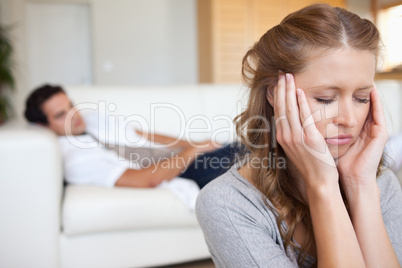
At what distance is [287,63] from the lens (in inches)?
32.6

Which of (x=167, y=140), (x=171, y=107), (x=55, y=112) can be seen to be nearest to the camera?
(x=55, y=112)

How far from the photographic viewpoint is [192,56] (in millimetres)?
6594

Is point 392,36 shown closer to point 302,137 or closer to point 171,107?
point 302,137

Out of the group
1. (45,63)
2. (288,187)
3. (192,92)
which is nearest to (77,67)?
(45,63)

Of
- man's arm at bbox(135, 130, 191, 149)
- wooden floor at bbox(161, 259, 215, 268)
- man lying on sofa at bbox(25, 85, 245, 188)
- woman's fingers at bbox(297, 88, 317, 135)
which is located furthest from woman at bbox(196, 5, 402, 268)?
man's arm at bbox(135, 130, 191, 149)

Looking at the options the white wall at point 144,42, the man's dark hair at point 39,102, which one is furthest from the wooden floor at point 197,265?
the white wall at point 144,42

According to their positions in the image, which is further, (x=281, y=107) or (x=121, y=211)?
(x=121, y=211)

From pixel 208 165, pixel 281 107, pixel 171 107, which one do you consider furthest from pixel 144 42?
pixel 281 107

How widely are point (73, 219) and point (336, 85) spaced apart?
1290 millimetres

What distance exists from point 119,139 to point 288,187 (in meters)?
1.57

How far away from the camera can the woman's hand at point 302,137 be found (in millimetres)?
776

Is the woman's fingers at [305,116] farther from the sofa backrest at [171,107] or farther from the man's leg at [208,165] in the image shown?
the sofa backrest at [171,107]

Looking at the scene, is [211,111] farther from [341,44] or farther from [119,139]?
[341,44]

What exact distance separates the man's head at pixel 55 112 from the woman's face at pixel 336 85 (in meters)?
1.72
